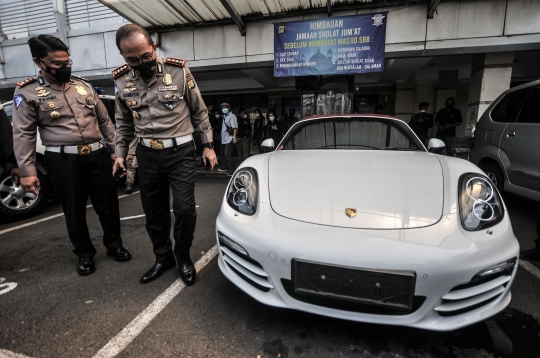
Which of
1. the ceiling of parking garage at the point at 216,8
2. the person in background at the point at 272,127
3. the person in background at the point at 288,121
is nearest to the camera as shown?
the ceiling of parking garage at the point at 216,8

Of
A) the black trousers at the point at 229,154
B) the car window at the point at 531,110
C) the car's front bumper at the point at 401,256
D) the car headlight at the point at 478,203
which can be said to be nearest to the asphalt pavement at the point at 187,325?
the car's front bumper at the point at 401,256

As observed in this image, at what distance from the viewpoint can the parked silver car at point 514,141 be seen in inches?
122

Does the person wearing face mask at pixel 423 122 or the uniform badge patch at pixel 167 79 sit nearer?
the uniform badge patch at pixel 167 79

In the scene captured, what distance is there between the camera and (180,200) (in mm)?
1942

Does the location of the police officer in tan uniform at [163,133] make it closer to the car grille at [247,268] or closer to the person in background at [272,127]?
the car grille at [247,268]

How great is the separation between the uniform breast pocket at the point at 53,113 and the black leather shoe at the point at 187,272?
4.51 feet

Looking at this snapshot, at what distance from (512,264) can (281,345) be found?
1173 millimetres

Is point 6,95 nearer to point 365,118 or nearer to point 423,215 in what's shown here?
point 365,118

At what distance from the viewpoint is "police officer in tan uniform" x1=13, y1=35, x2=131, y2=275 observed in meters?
2.00

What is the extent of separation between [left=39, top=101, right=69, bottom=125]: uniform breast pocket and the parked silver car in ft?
14.6

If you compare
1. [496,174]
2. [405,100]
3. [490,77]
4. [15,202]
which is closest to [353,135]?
[496,174]

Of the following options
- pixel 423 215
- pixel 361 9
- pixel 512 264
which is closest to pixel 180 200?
pixel 423 215

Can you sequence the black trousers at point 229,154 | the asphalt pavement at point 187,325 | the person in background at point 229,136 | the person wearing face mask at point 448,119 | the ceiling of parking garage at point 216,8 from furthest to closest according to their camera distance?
the black trousers at point 229,154 → the person in background at point 229,136 → the person wearing face mask at point 448,119 → the ceiling of parking garage at point 216,8 → the asphalt pavement at point 187,325

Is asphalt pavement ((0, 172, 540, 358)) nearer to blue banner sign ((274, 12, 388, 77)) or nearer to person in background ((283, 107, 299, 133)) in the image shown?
blue banner sign ((274, 12, 388, 77))
